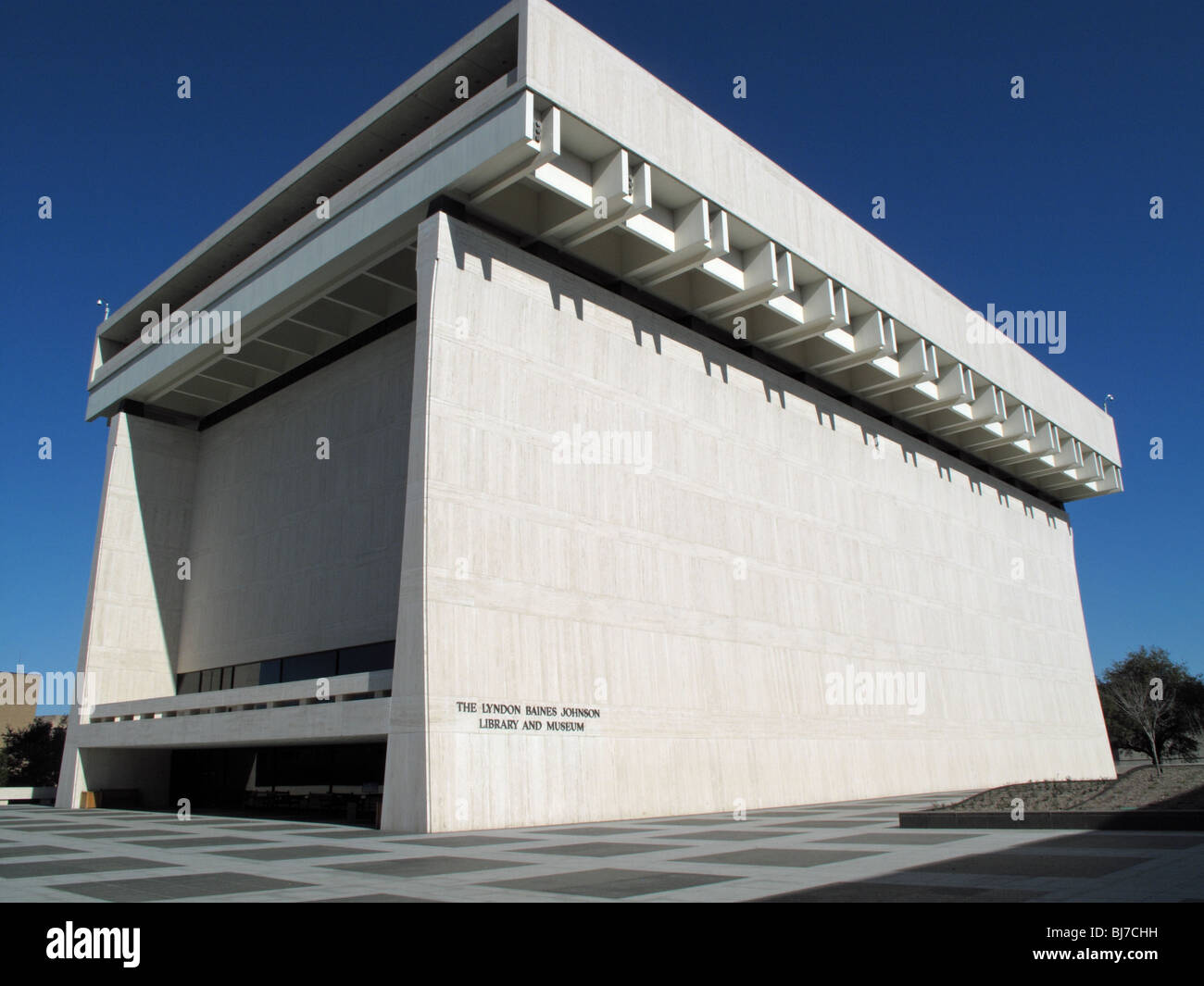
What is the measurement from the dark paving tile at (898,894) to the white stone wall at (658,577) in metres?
11.1

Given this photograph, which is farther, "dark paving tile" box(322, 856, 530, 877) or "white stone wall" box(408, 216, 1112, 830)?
"white stone wall" box(408, 216, 1112, 830)

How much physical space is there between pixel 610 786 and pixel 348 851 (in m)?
8.74

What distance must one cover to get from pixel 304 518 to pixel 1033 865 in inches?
1000

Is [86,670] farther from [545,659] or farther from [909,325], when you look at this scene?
[909,325]

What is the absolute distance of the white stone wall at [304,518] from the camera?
28.0m

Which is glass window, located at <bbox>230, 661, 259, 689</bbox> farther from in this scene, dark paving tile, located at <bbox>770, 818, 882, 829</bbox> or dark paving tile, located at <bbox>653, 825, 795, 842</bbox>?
dark paving tile, located at <bbox>770, 818, 882, 829</bbox>

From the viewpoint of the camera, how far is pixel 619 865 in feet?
38.7

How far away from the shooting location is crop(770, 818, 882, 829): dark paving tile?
17703 millimetres

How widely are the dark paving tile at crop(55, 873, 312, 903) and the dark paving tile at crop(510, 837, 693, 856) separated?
14.4 feet

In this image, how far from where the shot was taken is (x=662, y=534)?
2569 cm

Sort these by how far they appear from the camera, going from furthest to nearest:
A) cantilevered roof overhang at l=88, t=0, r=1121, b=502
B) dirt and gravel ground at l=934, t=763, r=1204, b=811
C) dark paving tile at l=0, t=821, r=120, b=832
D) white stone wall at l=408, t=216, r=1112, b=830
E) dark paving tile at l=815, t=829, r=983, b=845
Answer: cantilevered roof overhang at l=88, t=0, r=1121, b=502 < white stone wall at l=408, t=216, r=1112, b=830 < dark paving tile at l=0, t=821, r=120, b=832 < dirt and gravel ground at l=934, t=763, r=1204, b=811 < dark paving tile at l=815, t=829, r=983, b=845

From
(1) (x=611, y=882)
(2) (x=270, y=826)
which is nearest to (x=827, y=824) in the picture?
(1) (x=611, y=882)
